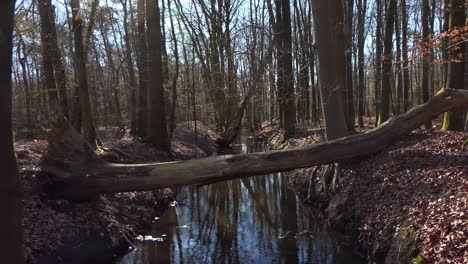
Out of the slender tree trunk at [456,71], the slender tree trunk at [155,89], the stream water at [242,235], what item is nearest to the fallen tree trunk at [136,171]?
the stream water at [242,235]

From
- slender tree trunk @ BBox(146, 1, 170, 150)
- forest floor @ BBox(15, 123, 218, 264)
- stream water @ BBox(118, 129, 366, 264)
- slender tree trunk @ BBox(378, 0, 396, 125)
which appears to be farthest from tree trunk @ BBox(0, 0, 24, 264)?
slender tree trunk @ BBox(378, 0, 396, 125)

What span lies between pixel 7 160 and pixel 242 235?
258 inches

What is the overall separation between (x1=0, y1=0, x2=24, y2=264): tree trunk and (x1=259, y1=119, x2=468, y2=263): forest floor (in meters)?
4.78

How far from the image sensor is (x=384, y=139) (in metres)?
10.3

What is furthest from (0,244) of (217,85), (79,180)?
(217,85)

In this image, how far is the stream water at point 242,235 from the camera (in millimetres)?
7855

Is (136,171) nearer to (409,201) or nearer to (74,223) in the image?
(74,223)

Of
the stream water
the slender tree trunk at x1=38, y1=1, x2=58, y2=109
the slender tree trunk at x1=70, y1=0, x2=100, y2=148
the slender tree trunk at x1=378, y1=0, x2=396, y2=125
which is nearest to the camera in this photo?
the stream water

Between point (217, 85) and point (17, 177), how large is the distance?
25.3 metres

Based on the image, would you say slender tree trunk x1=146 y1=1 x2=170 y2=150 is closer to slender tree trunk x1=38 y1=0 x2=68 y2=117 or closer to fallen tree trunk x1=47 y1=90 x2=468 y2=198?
slender tree trunk x1=38 y1=0 x2=68 y2=117

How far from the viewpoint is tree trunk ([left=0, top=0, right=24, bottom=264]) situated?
134 inches

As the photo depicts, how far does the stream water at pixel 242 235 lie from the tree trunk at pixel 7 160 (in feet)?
14.4

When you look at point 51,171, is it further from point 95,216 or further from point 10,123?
point 10,123

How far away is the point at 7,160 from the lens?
342 centimetres
